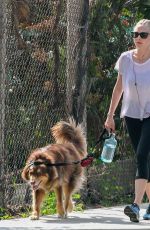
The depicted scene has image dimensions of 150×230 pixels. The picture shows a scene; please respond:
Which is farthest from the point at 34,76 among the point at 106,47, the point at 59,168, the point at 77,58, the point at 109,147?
the point at 106,47

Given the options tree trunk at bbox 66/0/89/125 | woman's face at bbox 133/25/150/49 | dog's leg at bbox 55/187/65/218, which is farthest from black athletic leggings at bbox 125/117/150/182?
tree trunk at bbox 66/0/89/125

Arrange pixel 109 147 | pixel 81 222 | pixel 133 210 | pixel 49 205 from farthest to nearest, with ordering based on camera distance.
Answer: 1. pixel 49 205
2. pixel 109 147
3. pixel 81 222
4. pixel 133 210

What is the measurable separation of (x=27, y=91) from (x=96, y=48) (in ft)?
6.14

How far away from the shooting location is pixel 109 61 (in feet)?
37.3

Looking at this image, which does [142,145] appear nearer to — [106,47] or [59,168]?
[59,168]

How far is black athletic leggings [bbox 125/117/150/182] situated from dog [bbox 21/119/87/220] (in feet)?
3.21

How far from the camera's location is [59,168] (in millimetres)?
8781

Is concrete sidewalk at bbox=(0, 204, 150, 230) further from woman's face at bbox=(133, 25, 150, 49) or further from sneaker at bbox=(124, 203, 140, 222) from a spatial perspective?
woman's face at bbox=(133, 25, 150, 49)

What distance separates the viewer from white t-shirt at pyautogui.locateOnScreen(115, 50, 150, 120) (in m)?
8.12

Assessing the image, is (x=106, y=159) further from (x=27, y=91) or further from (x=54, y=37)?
(x=54, y=37)

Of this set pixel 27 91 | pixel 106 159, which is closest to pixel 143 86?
pixel 106 159

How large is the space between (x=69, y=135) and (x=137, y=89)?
160 centimetres

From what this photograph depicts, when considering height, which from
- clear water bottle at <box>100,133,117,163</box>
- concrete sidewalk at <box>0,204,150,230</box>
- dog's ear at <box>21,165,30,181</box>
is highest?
clear water bottle at <box>100,133,117,163</box>

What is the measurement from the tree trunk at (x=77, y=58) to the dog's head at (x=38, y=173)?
5.62 ft
